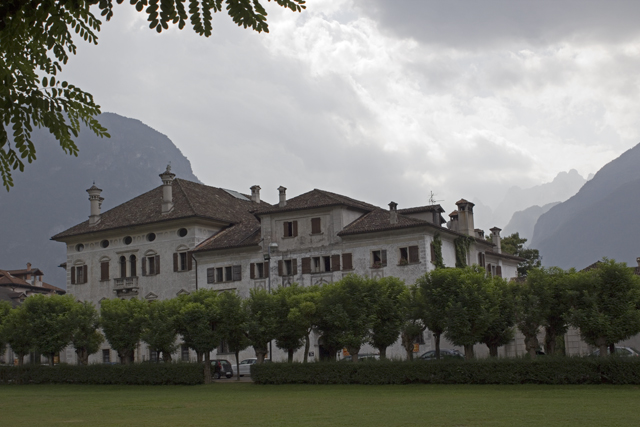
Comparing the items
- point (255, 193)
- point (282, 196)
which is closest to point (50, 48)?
point (282, 196)

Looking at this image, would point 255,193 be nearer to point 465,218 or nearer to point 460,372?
point 465,218

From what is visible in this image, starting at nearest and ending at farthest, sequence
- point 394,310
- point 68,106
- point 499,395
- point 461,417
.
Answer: point 68,106
point 461,417
point 499,395
point 394,310

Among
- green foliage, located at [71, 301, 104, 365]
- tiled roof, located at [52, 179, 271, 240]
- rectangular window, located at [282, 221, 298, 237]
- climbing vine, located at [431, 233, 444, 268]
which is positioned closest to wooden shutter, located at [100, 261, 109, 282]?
tiled roof, located at [52, 179, 271, 240]

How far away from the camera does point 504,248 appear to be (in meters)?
91.8

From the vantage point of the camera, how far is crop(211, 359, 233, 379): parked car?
57.1m

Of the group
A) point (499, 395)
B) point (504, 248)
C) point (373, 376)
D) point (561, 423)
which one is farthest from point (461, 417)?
point (504, 248)

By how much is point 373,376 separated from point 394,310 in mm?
4632

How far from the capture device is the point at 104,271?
73.6m

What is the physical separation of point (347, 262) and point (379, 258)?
9.19 feet

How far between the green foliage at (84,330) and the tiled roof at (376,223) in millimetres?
20414

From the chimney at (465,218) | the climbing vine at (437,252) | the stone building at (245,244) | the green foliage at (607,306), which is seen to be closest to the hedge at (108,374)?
the stone building at (245,244)

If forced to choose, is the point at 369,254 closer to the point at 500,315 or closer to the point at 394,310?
the point at 394,310

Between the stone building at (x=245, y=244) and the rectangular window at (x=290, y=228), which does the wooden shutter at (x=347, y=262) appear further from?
the rectangular window at (x=290, y=228)

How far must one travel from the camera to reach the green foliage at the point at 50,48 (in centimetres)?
568
